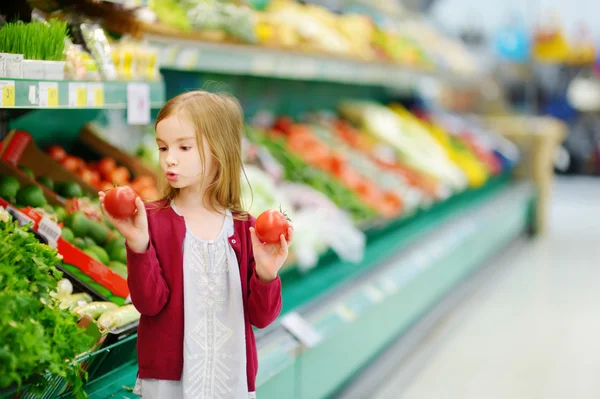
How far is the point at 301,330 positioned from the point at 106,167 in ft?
3.03

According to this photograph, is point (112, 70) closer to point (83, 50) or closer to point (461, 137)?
point (83, 50)

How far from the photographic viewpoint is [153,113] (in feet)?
Result: 10.3

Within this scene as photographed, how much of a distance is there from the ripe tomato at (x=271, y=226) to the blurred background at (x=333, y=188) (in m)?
0.41

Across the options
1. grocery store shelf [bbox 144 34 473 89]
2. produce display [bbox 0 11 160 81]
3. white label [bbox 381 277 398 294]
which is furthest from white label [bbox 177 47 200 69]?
white label [bbox 381 277 398 294]

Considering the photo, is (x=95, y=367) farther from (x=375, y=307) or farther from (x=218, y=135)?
(x=375, y=307)

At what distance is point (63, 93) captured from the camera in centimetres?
194

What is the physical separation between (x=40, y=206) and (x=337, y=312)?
4.63ft

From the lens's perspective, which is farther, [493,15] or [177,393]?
[493,15]

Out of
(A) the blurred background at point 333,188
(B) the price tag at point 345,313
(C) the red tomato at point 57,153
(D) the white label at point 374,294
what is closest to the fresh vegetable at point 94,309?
(A) the blurred background at point 333,188

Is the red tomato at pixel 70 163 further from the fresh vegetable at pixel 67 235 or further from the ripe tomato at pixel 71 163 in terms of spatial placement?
the fresh vegetable at pixel 67 235

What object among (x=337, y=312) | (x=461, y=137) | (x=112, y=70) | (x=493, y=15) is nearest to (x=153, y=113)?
(x=112, y=70)

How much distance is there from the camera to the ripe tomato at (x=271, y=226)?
150 cm

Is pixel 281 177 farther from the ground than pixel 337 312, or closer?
farther from the ground

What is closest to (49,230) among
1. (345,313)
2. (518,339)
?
(345,313)
